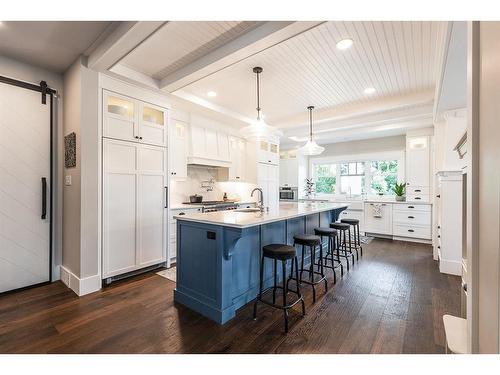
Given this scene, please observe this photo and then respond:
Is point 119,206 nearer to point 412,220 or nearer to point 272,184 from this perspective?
point 272,184

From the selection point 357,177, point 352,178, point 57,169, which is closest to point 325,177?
point 352,178

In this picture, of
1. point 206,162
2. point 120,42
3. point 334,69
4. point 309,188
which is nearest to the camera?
point 120,42

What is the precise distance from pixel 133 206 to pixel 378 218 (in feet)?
16.6

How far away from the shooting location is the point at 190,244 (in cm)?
237

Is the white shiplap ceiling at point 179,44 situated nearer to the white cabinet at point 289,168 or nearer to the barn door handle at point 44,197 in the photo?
the barn door handle at point 44,197

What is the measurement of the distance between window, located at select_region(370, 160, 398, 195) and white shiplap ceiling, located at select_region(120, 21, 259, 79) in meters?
5.19

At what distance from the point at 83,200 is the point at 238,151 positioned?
3.24m

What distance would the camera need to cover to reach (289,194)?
6.95 metres

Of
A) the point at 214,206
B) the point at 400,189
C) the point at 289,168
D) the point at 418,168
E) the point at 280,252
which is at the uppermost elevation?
the point at 289,168

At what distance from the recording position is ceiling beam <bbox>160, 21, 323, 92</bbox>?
6.59 ft

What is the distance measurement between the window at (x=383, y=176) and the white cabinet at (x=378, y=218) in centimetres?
81

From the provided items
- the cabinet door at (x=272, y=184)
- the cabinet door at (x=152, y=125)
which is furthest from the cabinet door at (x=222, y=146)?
the cabinet door at (x=152, y=125)
